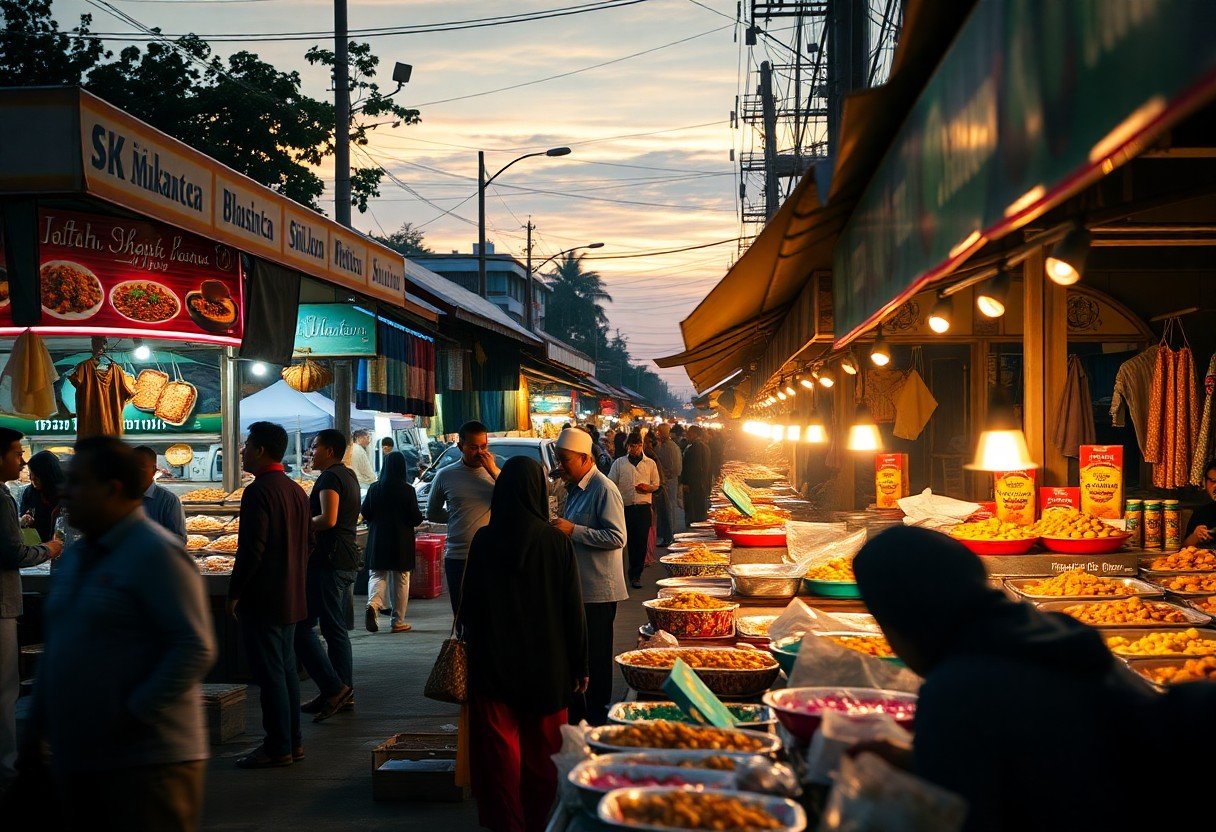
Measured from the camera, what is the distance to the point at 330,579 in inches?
381

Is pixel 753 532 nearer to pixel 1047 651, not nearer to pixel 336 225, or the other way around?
pixel 336 225

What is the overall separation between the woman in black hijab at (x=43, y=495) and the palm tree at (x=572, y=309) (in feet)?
338

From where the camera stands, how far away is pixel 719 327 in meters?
12.2

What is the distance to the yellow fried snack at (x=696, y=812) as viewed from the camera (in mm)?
2959

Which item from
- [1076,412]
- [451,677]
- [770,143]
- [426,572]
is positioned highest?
[770,143]

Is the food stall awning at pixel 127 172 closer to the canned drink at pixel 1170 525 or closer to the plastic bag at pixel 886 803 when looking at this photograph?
the plastic bag at pixel 886 803

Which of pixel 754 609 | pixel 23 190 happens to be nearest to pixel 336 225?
pixel 23 190

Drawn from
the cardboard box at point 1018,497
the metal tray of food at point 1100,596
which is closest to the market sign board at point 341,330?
the cardboard box at point 1018,497

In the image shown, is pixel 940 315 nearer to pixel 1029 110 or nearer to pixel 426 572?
pixel 1029 110

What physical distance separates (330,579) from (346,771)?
2200 millimetres

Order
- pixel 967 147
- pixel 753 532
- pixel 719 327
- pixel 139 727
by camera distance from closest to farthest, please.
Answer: pixel 967 147 → pixel 139 727 → pixel 753 532 → pixel 719 327

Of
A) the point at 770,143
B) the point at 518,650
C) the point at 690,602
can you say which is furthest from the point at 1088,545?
the point at 770,143

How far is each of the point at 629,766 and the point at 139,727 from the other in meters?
1.64

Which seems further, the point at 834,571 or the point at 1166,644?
the point at 834,571
